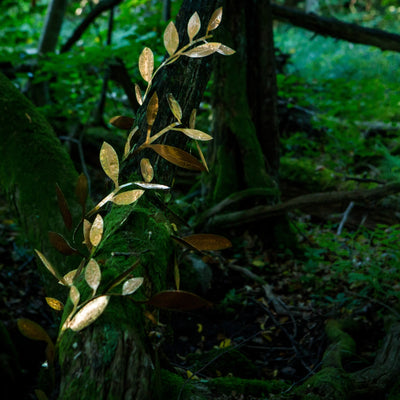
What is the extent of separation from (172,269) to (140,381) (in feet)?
1.34

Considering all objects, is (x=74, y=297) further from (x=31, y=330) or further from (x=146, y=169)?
(x=146, y=169)

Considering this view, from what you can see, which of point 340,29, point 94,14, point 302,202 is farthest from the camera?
point 94,14

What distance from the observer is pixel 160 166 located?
1059mm

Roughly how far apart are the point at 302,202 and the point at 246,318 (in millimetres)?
1403

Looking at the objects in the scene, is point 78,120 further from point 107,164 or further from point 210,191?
point 107,164

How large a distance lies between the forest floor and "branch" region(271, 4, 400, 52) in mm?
3081

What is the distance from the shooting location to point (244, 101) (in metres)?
4.65

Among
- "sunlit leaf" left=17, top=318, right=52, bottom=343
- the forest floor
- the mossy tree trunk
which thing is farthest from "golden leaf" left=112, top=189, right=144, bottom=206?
the mossy tree trunk

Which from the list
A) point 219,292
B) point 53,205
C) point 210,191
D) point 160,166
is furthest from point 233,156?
point 160,166

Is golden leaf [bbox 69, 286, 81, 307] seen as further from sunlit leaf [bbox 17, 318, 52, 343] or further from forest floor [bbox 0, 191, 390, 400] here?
forest floor [bbox 0, 191, 390, 400]

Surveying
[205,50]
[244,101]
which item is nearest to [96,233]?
[205,50]

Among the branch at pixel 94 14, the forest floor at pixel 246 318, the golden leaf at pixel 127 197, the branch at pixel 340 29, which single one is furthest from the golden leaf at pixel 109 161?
the branch at pixel 94 14

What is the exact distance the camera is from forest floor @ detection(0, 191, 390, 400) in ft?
7.16

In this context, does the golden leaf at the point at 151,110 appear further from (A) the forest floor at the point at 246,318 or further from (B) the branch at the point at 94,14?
(B) the branch at the point at 94,14
